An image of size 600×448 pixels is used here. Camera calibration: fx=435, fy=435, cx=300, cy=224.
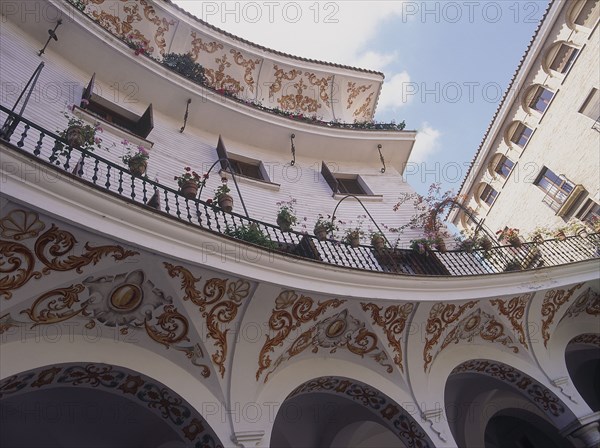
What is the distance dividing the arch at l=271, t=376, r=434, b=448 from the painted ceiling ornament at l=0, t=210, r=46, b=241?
4.38m

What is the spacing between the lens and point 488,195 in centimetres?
2045

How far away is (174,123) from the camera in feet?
33.4

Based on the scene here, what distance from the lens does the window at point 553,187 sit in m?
15.6

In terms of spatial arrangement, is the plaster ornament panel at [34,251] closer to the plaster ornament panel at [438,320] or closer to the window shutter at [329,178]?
the plaster ornament panel at [438,320]

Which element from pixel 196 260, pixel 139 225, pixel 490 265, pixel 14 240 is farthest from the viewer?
pixel 490 265

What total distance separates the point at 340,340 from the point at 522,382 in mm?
4322

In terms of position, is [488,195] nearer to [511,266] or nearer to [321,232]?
[511,266]

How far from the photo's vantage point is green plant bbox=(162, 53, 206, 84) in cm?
1071

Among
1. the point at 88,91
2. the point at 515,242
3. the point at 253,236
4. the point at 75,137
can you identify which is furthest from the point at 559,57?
the point at 75,137

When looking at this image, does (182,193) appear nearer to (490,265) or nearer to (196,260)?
(196,260)

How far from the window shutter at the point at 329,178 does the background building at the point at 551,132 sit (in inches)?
349

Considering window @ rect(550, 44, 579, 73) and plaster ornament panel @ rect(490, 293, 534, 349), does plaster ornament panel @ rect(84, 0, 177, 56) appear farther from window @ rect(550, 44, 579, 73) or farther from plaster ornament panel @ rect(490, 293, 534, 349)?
window @ rect(550, 44, 579, 73)

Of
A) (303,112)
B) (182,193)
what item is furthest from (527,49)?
(182,193)

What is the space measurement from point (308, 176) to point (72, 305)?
6952 mm
